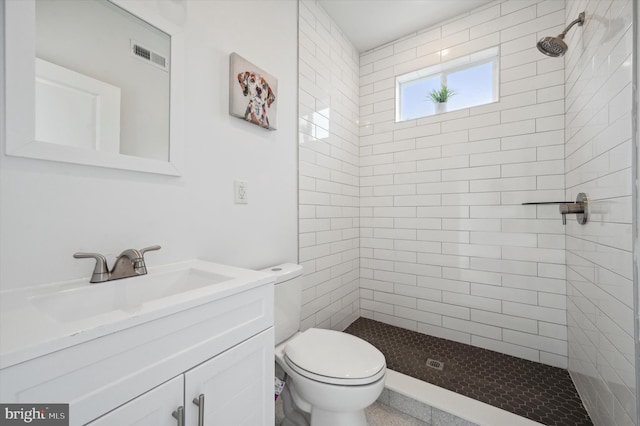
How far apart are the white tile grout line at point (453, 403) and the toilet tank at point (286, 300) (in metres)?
0.67

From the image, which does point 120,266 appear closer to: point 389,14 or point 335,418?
point 335,418

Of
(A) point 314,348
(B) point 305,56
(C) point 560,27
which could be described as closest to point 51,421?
(A) point 314,348

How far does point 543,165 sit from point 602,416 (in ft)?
4.60

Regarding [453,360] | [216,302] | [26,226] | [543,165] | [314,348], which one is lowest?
[453,360]

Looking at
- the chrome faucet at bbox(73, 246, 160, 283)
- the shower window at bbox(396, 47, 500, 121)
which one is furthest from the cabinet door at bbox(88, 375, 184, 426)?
the shower window at bbox(396, 47, 500, 121)

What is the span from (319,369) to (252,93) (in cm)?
140

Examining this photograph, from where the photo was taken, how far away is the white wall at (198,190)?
79 cm

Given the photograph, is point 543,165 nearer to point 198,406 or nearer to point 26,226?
point 198,406

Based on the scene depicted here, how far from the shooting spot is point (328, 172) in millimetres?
2131

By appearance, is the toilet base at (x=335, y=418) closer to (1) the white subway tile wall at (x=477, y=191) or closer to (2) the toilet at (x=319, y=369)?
(2) the toilet at (x=319, y=369)

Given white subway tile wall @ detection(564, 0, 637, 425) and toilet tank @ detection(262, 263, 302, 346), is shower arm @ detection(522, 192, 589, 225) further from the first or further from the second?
toilet tank @ detection(262, 263, 302, 346)

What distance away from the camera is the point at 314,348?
4.25ft

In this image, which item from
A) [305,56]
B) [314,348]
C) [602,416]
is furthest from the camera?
[305,56]

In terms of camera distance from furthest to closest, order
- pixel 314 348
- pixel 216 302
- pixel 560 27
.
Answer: pixel 560 27 → pixel 314 348 → pixel 216 302
